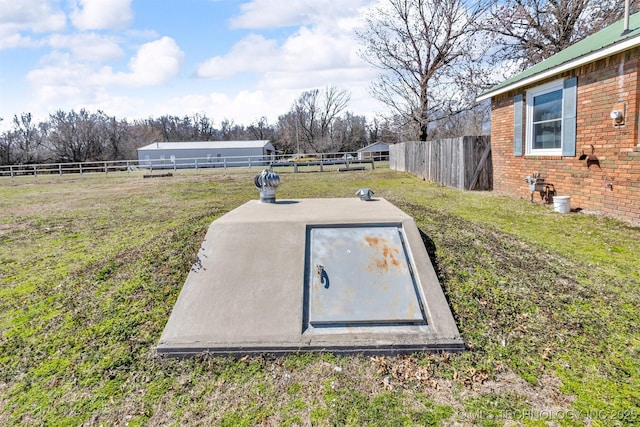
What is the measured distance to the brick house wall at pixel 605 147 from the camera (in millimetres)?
6258

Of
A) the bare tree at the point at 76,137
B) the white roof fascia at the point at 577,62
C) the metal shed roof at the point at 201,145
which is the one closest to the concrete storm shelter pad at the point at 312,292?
the white roof fascia at the point at 577,62

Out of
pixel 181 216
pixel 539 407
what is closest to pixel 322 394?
pixel 539 407

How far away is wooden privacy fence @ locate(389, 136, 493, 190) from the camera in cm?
1186

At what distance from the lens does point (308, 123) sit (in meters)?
58.5

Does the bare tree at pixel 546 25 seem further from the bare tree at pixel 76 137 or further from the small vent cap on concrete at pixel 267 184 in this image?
the bare tree at pixel 76 137

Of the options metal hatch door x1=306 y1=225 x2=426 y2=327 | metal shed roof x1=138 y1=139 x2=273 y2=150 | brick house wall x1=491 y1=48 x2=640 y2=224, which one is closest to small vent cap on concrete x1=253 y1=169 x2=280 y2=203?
metal hatch door x1=306 y1=225 x2=426 y2=327

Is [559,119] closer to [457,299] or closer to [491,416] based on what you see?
[457,299]

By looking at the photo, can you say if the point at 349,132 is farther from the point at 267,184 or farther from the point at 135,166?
the point at 267,184

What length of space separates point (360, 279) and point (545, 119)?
7.37 meters

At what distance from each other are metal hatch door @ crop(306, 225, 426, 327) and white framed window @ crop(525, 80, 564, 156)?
6051mm

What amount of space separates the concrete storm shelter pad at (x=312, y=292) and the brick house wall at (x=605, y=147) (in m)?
4.55

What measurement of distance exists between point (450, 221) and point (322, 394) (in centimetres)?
399

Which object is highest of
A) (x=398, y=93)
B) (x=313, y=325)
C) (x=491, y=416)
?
(x=398, y=93)

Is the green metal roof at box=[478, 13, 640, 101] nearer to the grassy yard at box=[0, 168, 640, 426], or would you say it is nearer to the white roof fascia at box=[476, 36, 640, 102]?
the white roof fascia at box=[476, 36, 640, 102]
